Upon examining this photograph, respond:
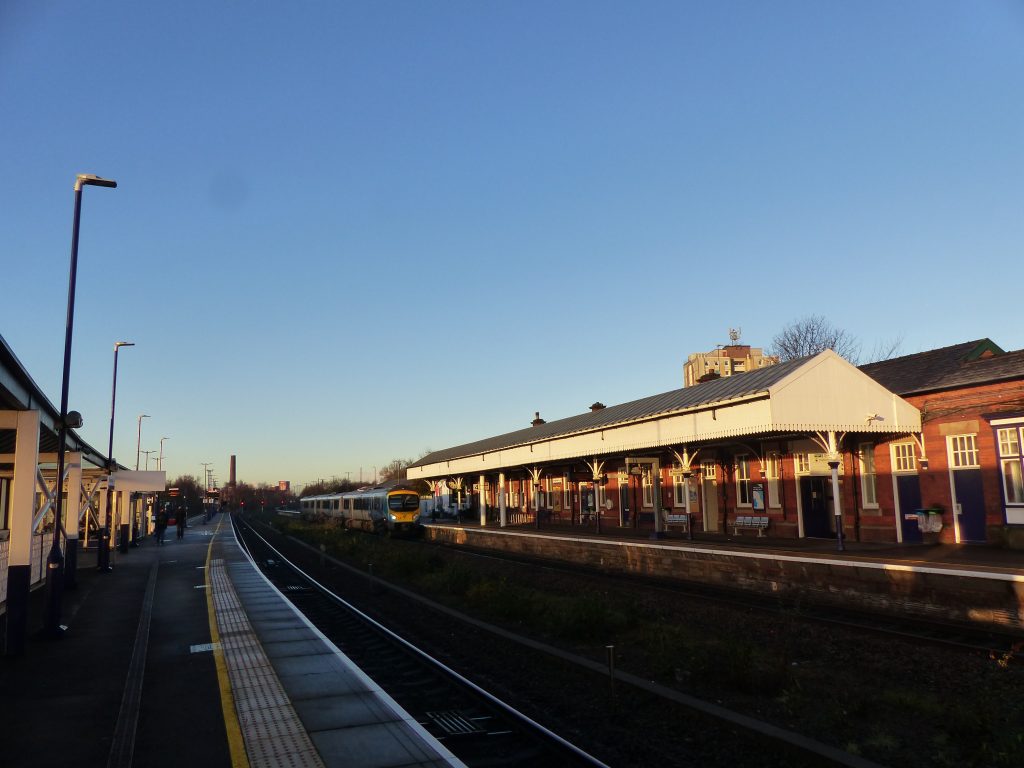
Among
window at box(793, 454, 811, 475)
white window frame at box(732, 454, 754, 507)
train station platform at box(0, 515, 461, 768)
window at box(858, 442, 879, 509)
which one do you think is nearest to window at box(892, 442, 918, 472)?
window at box(858, 442, 879, 509)

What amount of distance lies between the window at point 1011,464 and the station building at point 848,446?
0.08 feet

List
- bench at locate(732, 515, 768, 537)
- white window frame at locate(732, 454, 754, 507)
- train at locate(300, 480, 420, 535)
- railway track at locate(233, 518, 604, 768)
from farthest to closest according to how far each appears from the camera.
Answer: train at locate(300, 480, 420, 535) → white window frame at locate(732, 454, 754, 507) → bench at locate(732, 515, 768, 537) → railway track at locate(233, 518, 604, 768)

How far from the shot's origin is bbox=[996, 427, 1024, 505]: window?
16734 mm

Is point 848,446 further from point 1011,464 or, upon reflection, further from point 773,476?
point 1011,464

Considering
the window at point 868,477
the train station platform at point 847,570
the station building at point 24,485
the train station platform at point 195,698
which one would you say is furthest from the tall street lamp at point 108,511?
the window at point 868,477

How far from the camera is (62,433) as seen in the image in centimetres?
1224

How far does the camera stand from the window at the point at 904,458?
19672mm

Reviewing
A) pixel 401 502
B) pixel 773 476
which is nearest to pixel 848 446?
pixel 773 476

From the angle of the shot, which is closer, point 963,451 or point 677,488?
point 963,451

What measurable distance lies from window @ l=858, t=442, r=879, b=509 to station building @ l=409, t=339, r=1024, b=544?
34mm

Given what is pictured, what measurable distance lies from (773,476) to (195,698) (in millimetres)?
19994

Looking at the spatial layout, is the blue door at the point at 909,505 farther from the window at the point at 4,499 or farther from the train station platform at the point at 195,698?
the window at the point at 4,499

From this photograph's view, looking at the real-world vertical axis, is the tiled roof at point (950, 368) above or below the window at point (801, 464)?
above

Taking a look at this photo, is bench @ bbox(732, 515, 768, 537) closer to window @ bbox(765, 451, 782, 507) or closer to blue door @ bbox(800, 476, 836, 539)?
window @ bbox(765, 451, 782, 507)
